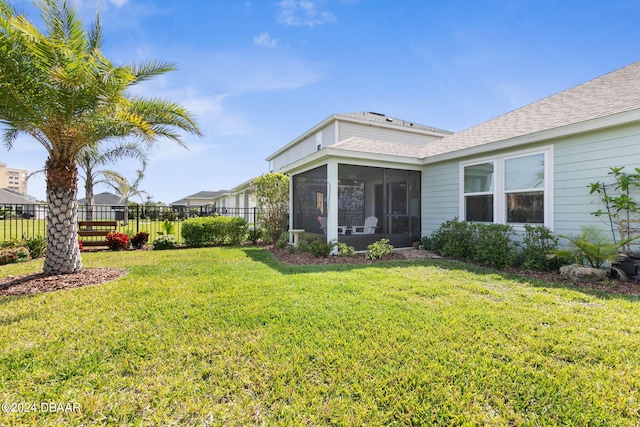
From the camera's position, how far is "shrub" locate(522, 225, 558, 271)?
19.7ft

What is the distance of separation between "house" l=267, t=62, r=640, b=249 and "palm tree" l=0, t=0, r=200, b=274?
441 centimetres

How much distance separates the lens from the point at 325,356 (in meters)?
2.61

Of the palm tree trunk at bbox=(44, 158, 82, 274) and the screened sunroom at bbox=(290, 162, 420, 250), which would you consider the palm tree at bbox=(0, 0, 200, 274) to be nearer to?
the palm tree trunk at bbox=(44, 158, 82, 274)

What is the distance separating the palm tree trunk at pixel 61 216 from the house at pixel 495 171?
18.3 ft

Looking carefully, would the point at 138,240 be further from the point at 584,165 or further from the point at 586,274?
the point at 584,165

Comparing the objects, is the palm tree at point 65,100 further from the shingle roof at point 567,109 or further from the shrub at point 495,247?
the shingle roof at point 567,109

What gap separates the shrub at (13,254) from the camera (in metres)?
6.91

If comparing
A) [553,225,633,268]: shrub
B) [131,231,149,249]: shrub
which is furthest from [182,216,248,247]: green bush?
[553,225,633,268]: shrub

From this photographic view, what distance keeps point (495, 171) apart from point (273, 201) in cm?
729

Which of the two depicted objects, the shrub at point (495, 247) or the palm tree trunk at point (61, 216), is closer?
the palm tree trunk at point (61, 216)

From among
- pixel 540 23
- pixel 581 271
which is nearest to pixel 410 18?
pixel 540 23

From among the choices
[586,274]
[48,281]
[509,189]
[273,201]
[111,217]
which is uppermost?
[509,189]

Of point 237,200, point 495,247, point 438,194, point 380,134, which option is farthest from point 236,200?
point 495,247

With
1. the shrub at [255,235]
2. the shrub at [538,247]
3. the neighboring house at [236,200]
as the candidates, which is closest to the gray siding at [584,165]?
the shrub at [538,247]
